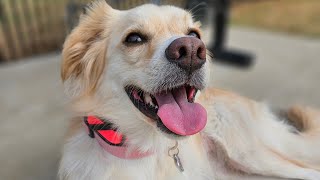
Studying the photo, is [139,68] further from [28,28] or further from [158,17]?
[28,28]

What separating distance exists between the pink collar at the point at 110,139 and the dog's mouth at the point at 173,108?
0.21 metres

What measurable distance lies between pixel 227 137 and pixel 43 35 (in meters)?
3.83

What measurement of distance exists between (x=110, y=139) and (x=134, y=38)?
18.8 inches

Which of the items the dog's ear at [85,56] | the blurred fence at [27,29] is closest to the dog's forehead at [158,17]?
A: the dog's ear at [85,56]

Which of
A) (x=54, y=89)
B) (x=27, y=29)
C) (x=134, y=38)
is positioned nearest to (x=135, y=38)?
(x=134, y=38)

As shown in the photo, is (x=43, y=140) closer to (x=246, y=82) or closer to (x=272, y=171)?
(x=272, y=171)

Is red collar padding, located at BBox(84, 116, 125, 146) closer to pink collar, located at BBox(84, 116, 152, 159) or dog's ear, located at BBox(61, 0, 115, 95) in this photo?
pink collar, located at BBox(84, 116, 152, 159)

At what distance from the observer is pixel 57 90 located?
480 centimetres

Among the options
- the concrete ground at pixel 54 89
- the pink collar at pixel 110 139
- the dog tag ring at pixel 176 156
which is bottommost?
the concrete ground at pixel 54 89

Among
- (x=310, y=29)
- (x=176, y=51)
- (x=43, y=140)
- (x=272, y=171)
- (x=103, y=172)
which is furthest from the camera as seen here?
(x=310, y=29)

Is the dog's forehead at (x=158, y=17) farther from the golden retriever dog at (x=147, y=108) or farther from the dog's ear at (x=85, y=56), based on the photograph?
the dog's ear at (x=85, y=56)

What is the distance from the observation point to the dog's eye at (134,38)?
227 cm

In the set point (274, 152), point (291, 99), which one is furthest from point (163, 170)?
point (291, 99)

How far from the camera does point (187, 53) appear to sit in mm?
2002
